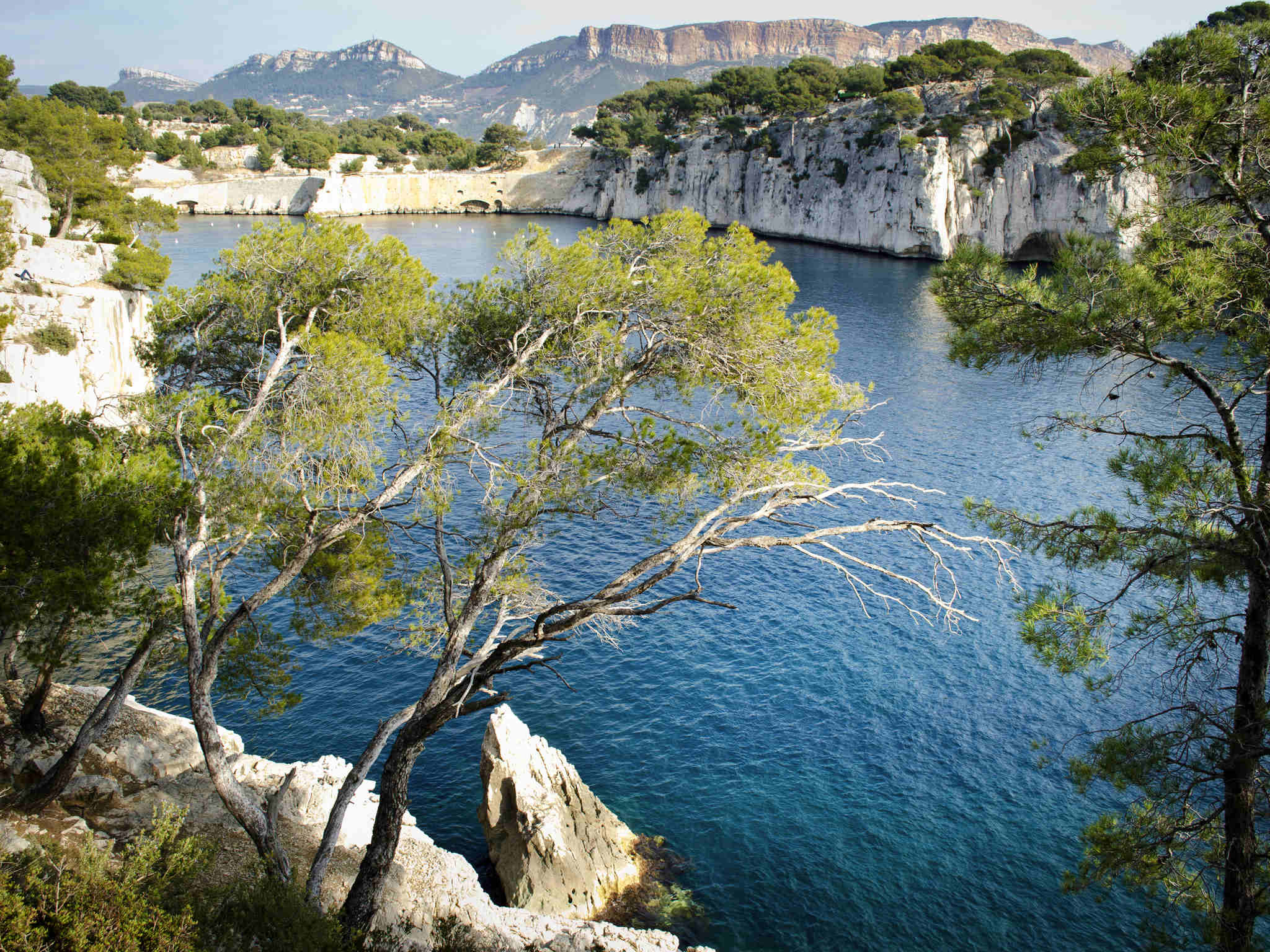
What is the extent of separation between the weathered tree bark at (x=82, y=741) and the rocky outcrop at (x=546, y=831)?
20.5 ft

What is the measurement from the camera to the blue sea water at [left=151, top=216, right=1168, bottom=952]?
14.3 metres

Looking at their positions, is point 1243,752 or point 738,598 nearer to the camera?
point 1243,752

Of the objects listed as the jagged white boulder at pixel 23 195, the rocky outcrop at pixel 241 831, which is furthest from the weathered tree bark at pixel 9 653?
the jagged white boulder at pixel 23 195

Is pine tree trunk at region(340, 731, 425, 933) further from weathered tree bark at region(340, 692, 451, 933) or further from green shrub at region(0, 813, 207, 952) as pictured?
green shrub at region(0, 813, 207, 952)

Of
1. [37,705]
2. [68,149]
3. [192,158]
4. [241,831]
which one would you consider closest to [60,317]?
[68,149]

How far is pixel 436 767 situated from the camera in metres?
17.6

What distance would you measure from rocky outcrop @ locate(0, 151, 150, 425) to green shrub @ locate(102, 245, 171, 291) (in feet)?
1.61

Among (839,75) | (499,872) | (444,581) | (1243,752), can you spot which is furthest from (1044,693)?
(839,75)

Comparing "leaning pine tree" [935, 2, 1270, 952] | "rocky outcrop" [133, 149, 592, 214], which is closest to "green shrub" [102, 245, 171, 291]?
"leaning pine tree" [935, 2, 1270, 952]

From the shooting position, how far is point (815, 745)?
18406mm

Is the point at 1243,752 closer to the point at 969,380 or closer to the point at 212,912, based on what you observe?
the point at 212,912

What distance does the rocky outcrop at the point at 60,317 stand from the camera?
27.3 meters

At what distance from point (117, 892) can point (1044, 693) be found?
1865 cm

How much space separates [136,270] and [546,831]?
3135cm
